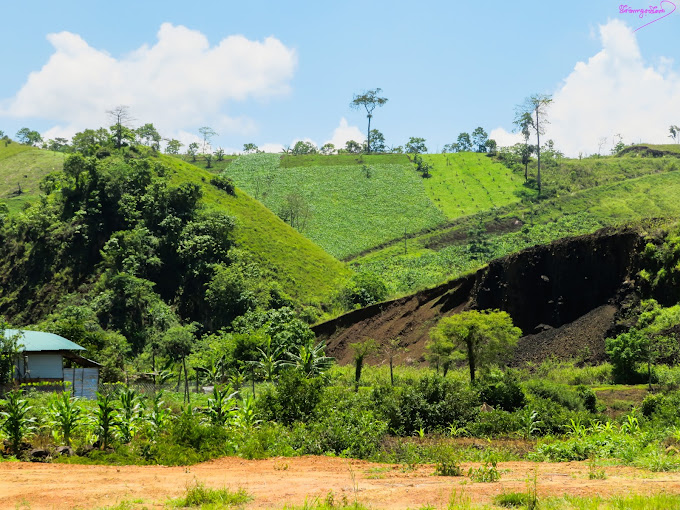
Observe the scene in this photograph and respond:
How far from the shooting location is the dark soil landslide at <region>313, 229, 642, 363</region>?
154 feet

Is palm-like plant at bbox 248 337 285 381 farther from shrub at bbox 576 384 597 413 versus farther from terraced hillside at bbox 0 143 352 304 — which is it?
terraced hillside at bbox 0 143 352 304

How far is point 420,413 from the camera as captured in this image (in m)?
24.3

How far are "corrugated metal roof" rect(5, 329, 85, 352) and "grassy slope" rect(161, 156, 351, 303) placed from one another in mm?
39655

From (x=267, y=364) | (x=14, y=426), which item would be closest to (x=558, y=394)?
(x=14, y=426)

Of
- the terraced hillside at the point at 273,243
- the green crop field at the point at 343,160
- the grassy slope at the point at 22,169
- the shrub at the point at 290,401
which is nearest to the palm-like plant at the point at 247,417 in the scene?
the shrub at the point at 290,401

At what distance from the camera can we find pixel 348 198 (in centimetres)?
12225

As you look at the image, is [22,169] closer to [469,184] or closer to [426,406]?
[469,184]

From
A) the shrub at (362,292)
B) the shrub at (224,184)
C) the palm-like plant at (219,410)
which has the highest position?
the shrub at (224,184)

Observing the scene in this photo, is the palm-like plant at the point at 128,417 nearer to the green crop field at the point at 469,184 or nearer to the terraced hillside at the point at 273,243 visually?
the terraced hillside at the point at 273,243

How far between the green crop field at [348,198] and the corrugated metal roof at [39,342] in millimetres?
65201

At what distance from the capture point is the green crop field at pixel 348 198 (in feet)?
357

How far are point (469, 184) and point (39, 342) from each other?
98.6 meters

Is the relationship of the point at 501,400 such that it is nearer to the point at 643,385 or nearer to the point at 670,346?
the point at 643,385

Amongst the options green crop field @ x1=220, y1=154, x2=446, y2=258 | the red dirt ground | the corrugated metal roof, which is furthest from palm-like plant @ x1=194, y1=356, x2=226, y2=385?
green crop field @ x1=220, y1=154, x2=446, y2=258
